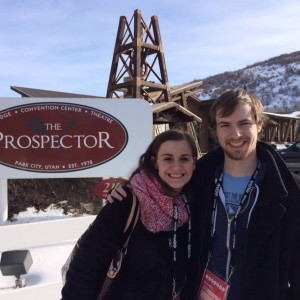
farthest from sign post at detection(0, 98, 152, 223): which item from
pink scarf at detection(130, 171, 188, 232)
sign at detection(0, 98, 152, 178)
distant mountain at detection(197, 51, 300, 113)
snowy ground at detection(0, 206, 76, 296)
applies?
distant mountain at detection(197, 51, 300, 113)

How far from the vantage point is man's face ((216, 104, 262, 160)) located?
6.47 feet

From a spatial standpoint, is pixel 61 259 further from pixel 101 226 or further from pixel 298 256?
pixel 298 256

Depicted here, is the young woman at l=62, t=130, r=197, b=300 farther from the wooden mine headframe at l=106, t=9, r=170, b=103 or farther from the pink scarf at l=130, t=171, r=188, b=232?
Result: the wooden mine headframe at l=106, t=9, r=170, b=103

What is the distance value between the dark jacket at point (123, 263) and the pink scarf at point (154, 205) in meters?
0.05

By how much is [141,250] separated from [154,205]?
0.23 m

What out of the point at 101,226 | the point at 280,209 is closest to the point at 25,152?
the point at 101,226

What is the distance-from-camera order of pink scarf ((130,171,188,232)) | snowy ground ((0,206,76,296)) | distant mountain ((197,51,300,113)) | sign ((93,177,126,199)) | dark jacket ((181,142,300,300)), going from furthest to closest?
distant mountain ((197,51,300,113))
sign ((93,177,126,199))
snowy ground ((0,206,76,296))
pink scarf ((130,171,188,232))
dark jacket ((181,142,300,300))

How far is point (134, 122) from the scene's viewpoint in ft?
20.0

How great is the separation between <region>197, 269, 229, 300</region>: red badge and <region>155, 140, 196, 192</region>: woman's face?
470 millimetres

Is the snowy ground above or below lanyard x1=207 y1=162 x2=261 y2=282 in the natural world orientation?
below

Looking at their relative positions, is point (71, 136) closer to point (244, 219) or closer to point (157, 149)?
point (157, 149)

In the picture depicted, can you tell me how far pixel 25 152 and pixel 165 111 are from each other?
19.7 ft

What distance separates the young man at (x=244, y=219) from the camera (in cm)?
184

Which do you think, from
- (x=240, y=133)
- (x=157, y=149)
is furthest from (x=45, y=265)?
(x=240, y=133)
